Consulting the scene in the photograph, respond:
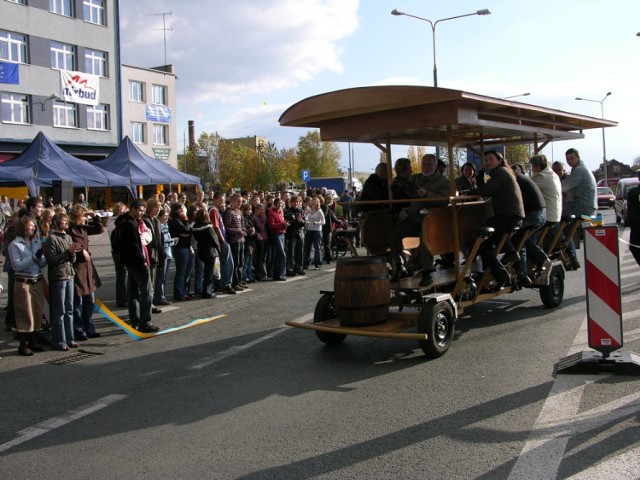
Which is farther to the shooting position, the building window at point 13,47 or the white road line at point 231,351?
the building window at point 13,47

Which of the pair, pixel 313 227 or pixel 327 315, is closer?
pixel 327 315

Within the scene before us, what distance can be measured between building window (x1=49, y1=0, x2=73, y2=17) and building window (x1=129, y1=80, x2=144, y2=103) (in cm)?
1294

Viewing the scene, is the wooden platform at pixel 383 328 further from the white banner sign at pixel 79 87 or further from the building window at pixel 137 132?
the building window at pixel 137 132

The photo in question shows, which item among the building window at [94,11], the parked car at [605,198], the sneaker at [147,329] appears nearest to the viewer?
the sneaker at [147,329]

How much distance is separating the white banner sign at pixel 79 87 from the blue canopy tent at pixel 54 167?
1547 cm

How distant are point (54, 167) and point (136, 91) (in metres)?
32.2

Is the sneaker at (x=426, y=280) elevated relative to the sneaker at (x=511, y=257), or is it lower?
lower

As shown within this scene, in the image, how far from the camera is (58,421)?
5477 mm

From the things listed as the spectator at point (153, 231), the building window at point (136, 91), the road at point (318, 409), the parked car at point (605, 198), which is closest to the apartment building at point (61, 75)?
the building window at point (136, 91)

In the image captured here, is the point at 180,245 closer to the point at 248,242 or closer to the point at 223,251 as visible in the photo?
the point at 223,251

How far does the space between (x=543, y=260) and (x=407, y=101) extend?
3830 mm

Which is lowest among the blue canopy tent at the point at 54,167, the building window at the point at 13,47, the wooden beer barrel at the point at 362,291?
the wooden beer barrel at the point at 362,291

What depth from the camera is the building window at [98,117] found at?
40522 mm

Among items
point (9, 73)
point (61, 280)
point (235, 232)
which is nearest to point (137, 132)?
point (9, 73)
